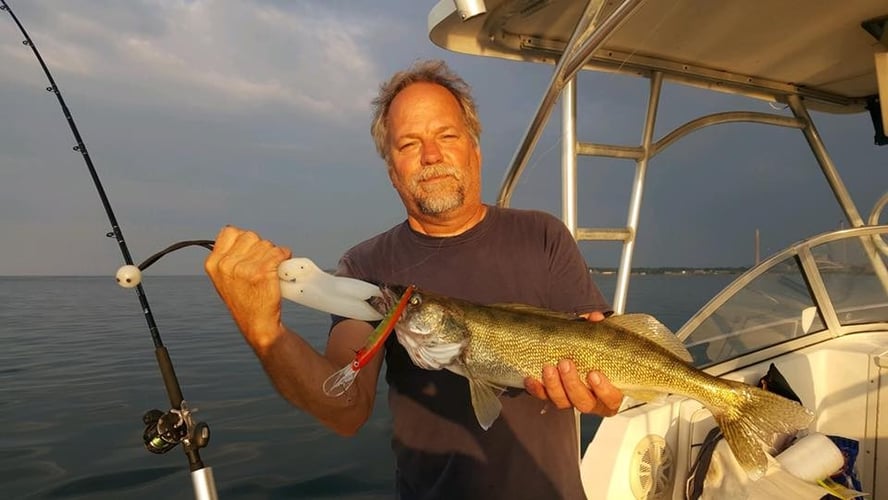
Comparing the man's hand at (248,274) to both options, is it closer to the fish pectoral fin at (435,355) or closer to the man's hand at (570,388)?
the fish pectoral fin at (435,355)

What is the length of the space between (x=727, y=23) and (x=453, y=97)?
2.73m

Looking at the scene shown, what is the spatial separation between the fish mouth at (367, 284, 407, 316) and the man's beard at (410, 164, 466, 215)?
2.03 feet

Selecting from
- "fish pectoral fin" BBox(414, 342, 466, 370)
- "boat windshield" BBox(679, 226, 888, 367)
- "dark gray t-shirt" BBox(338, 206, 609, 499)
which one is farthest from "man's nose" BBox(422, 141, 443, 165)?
"boat windshield" BBox(679, 226, 888, 367)

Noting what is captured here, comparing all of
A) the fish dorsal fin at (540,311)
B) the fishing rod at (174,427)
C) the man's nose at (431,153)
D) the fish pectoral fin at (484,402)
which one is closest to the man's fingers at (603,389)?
the fish dorsal fin at (540,311)

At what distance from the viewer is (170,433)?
2086mm

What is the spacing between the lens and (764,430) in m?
2.58

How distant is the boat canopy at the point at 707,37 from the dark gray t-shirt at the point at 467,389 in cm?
174

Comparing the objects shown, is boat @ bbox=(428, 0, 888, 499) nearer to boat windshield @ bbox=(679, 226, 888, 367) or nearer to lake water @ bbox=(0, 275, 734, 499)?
boat windshield @ bbox=(679, 226, 888, 367)

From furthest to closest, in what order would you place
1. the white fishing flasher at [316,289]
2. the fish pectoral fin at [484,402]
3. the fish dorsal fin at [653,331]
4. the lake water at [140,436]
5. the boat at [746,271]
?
the lake water at [140,436], the boat at [746,271], the fish dorsal fin at [653,331], the fish pectoral fin at [484,402], the white fishing flasher at [316,289]

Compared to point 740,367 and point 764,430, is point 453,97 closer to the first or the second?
point 764,430

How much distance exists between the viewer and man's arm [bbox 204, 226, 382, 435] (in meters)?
2.08

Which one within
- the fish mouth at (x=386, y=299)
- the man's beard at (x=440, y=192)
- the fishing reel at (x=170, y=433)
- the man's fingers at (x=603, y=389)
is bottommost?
the man's fingers at (x=603, y=389)

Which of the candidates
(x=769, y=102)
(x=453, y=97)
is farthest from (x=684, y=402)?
(x=769, y=102)

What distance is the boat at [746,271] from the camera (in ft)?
11.9
